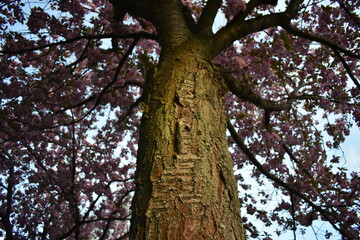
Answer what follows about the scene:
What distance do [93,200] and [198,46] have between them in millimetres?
6389

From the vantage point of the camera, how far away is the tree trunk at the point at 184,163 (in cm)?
112

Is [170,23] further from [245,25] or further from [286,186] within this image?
[286,186]

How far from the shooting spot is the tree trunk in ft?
3.67

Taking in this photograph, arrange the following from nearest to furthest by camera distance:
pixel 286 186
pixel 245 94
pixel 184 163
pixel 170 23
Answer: pixel 184 163 → pixel 170 23 → pixel 245 94 → pixel 286 186

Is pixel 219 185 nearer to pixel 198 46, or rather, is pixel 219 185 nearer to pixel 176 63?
pixel 176 63

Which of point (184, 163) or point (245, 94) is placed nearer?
point (184, 163)

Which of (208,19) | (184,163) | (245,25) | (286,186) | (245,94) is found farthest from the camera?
(286,186)

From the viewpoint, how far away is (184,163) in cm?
129

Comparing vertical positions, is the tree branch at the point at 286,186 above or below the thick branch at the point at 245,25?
below

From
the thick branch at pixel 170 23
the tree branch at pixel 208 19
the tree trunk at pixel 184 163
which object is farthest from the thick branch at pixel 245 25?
the tree trunk at pixel 184 163

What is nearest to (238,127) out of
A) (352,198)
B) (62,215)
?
(352,198)

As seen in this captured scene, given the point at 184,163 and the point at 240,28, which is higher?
the point at 240,28

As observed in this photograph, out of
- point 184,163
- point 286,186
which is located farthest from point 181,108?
point 286,186

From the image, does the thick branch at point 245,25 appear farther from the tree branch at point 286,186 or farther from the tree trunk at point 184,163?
the tree branch at point 286,186
